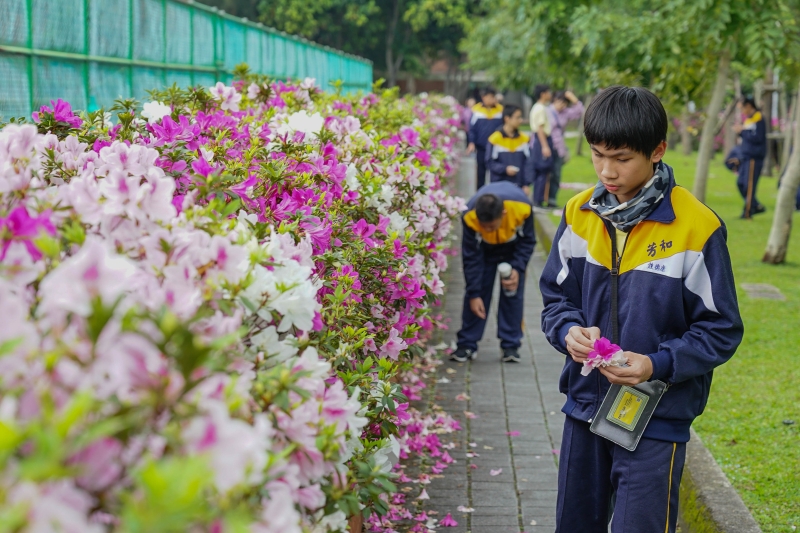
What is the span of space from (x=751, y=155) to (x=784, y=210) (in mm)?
4791

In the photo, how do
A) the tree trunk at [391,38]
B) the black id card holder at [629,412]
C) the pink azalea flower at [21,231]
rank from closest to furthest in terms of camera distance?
the pink azalea flower at [21,231], the black id card holder at [629,412], the tree trunk at [391,38]

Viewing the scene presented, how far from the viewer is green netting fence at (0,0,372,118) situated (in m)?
6.04

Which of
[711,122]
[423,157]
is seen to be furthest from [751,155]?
[423,157]

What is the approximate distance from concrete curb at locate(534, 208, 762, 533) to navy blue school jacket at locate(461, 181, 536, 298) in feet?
8.30

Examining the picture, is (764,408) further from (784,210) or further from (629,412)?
(784,210)

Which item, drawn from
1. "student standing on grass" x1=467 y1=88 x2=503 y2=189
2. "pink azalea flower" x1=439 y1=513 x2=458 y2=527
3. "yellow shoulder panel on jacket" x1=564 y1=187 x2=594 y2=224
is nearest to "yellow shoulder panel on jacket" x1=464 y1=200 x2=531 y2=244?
"pink azalea flower" x1=439 y1=513 x2=458 y2=527

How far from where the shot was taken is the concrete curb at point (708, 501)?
3744mm

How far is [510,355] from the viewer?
7.18 metres

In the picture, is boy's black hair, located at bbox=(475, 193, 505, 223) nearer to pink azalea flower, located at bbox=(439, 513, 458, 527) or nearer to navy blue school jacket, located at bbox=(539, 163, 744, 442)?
pink azalea flower, located at bbox=(439, 513, 458, 527)

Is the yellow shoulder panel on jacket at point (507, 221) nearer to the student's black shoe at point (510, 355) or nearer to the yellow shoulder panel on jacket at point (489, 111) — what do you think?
the student's black shoe at point (510, 355)

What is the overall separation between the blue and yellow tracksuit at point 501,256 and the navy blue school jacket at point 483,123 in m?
8.71

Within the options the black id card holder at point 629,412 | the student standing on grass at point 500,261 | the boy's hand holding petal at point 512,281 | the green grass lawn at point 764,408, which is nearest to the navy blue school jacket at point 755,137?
the green grass lawn at point 764,408

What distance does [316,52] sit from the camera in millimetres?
17984

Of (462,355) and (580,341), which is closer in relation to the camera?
(580,341)
